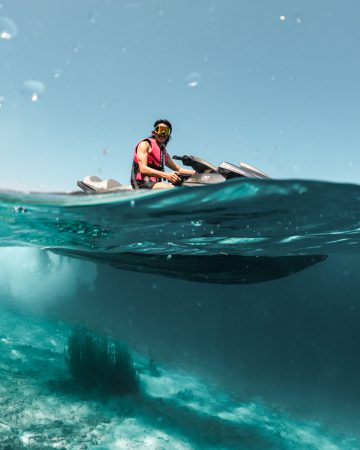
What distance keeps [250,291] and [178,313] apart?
6.89m

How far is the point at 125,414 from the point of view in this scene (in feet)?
36.5

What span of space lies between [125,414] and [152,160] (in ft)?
30.5

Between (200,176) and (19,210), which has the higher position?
(200,176)

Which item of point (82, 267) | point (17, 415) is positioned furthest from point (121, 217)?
point (82, 267)

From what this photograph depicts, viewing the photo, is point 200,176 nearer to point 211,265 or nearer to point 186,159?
point 186,159

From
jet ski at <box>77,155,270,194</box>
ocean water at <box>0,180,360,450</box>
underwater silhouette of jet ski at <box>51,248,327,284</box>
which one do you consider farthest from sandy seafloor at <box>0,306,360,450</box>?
jet ski at <box>77,155,270,194</box>

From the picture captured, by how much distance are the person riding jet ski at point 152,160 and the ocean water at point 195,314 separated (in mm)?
253

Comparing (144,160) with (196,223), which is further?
(196,223)

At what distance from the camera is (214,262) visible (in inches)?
439

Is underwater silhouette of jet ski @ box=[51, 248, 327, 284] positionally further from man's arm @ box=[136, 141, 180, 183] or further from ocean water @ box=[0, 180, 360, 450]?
man's arm @ box=[136, 141, 180, 183]

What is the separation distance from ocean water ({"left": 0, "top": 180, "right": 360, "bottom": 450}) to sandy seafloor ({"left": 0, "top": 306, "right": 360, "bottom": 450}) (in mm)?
65

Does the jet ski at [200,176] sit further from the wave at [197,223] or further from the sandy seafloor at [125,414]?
the sandy seafloor at [125,414]

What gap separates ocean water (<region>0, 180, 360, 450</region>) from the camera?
6.80m

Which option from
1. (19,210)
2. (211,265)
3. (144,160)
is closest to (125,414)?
(211,265)
